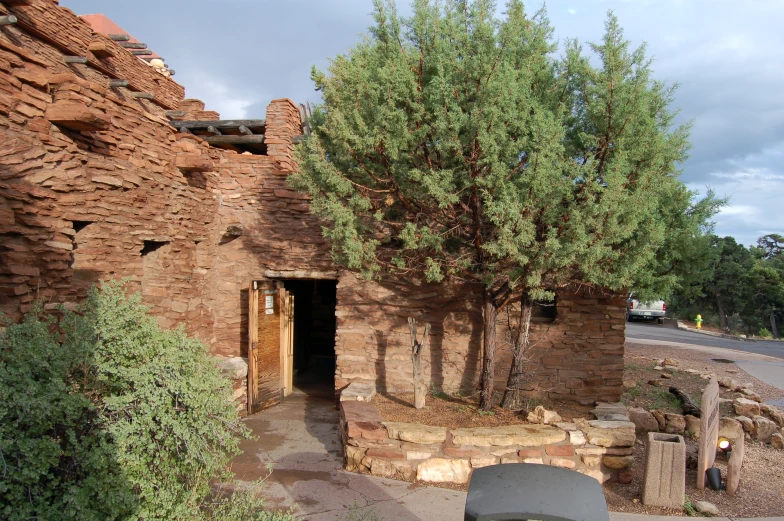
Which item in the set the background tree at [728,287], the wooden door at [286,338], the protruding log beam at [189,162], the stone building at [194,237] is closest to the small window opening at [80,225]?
the stone building at [194,237]

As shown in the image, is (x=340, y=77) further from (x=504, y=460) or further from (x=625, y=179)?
(x=504, y=460)

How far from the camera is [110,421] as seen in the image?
130 inches

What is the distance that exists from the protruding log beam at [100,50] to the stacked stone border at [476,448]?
8050 mm

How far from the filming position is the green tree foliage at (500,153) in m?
5.34

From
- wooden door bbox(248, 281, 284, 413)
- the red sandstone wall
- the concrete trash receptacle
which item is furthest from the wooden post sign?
the red sandstone wall

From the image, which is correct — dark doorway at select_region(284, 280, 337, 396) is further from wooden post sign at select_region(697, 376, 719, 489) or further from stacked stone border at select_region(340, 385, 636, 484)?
wooden post sign at select_region(697, 376, 719, 489)

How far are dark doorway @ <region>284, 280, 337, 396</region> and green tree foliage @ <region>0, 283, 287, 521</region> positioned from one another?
8048 mm

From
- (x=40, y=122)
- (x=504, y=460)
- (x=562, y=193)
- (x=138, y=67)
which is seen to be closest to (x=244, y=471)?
(x=504, y=460)

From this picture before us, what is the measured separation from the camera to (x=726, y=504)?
520 centimetres

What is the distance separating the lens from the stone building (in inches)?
197

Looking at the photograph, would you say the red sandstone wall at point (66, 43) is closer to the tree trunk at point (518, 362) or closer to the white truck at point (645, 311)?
the tree trunk at point (518, 362)

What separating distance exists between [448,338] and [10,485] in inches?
224

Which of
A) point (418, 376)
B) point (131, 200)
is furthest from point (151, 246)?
point (418, 376)

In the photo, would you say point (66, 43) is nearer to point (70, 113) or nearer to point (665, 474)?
point (70, 113)
